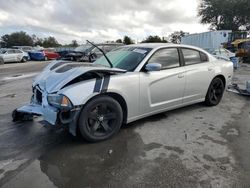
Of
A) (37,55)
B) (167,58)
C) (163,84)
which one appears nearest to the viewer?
(163,84)

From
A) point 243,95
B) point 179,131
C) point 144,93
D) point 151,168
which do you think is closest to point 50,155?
point 151,168

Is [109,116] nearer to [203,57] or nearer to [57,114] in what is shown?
[57,114]

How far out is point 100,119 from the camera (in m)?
3.65

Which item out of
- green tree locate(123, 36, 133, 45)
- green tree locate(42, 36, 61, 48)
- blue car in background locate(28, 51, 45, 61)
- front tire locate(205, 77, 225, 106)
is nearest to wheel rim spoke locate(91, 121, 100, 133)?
front tire locate(205, 77, 225, 106)

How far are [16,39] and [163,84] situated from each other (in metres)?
73.0

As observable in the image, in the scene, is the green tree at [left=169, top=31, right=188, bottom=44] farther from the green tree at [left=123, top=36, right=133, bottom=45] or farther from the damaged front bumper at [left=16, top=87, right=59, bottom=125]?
the damaged front bumper at [left=16, top=87, right=59, bottom=125]

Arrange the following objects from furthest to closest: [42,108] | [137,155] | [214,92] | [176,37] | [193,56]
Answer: [176,37]
[214,92]
[193,56]
[42,108]
[137,155]

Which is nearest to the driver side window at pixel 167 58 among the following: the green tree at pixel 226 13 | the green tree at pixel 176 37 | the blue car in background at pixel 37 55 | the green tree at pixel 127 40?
the blue car in background at pixel 37 55

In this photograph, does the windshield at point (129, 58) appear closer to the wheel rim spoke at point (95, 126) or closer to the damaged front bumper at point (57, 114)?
the wheel rim spoke at point (95, 126)

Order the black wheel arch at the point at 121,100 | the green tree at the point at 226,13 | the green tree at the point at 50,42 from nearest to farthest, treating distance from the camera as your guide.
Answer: the black wheel arch at the point at 121,100
the green tree at the point at 226,13
the green tree at the point at 50,42

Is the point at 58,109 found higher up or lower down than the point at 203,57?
lower down

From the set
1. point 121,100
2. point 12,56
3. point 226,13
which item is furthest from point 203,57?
point 226,13

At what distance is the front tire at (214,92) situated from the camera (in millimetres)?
5403

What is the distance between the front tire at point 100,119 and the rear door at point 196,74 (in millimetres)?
1746
